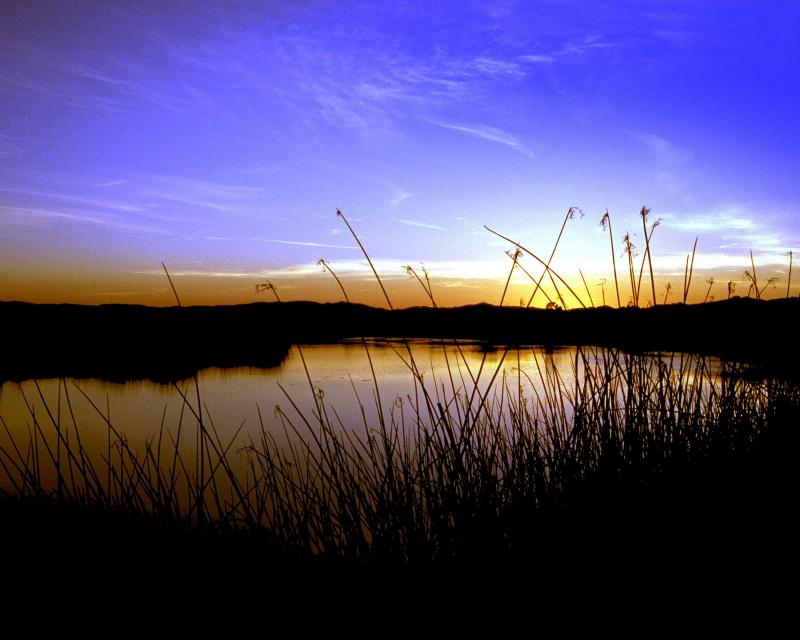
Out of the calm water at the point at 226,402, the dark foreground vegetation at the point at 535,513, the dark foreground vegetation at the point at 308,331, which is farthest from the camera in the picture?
the calm water at the point at 226,402

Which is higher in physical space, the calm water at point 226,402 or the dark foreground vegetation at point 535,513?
the dark foreground vegetation at point 535,513

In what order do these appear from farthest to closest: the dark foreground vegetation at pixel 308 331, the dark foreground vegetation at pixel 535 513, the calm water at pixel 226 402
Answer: the calm water at pixel 226 402 < the dark foreground vegetation at pixel 308 331 < the dark foreground vegetation at pixel 535 513

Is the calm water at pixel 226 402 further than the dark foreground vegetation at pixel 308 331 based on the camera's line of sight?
Yes

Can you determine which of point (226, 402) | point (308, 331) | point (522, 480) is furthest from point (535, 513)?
point (226, 402)

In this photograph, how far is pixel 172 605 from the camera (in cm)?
265

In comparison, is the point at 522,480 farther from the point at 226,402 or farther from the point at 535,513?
the point at 226,402

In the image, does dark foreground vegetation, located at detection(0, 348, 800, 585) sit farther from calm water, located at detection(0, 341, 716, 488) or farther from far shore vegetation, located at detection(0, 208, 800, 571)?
calm water, located at detection(0, 341, 716, 488)

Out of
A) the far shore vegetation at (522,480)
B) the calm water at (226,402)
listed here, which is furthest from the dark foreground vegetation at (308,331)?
the calm water at (226,402)

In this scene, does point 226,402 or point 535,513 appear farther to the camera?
point 226,402

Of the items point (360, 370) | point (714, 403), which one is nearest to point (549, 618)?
point (714, 403)

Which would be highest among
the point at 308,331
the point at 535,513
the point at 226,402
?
the point at 308,331

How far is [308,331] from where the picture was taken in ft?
9.89

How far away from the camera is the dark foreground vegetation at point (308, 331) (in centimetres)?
294

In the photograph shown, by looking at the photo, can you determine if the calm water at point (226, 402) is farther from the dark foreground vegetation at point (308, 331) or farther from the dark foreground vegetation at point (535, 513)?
the dark foreground vegetation at point (535, 513)
